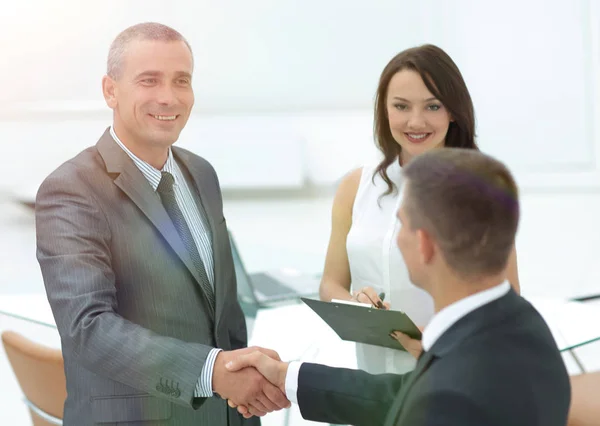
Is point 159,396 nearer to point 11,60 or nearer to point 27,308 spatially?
point 27,308

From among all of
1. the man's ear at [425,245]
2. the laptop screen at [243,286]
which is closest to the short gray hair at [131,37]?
the man's ear at [425,245]

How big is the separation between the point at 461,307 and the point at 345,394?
1.61 ft

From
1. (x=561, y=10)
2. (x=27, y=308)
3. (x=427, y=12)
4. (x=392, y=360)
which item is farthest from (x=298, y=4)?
(x=392, y=360)

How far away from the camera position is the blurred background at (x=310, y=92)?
5.39 metres

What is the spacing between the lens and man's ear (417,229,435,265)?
111cm

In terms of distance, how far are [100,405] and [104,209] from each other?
424 millimetres

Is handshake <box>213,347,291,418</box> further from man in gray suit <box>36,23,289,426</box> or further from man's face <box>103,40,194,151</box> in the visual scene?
man's face <box>103,40,194,151</box>

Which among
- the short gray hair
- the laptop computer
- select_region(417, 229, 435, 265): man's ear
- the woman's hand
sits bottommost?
the laptop computer

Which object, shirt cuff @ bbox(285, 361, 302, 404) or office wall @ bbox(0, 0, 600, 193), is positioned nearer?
shirt cuff @ bbox(285, 361, 302, 404)

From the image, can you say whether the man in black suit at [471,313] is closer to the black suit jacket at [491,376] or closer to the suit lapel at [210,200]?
the black suit jacket at [491,376]

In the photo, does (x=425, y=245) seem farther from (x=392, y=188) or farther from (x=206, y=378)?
(x=392, y=188)

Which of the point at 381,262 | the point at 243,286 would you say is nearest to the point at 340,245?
the point at 381,262

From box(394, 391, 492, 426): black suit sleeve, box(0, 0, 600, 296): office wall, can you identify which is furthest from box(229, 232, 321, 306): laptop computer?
box(0, 0, 600, 296): office wall

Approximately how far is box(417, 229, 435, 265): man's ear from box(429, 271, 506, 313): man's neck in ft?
0.11
